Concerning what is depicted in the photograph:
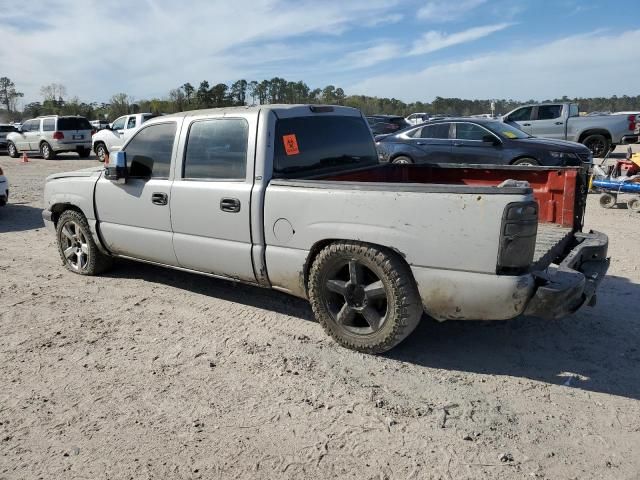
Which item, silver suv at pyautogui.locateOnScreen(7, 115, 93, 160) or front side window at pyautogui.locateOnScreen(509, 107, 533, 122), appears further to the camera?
silver suv at pyautogui.locateOnScreen(7, 115, 93, 160)

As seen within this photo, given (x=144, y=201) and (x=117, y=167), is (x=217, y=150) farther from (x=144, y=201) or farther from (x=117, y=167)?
(x=117, y=167)

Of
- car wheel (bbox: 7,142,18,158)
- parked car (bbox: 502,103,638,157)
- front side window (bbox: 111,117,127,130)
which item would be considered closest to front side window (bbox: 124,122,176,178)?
parked car (bbox: 502,103,638,157)

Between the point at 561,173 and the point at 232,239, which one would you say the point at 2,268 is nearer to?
the point at 232,239

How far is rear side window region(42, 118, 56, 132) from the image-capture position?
21.7 meters

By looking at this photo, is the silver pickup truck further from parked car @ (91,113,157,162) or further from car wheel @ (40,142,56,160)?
car wheel @ (40,142,56,160)

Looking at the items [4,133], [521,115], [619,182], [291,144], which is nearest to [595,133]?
[521,115]

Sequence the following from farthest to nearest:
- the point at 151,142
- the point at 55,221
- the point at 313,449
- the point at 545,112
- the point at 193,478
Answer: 1. the point at 545,112
2. the point at 55,221
3. the point at 151,142
4. the point at 313,449
5. the point at 193,478

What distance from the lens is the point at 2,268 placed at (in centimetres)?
634

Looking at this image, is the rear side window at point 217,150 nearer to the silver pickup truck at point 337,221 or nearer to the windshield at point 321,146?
the silver pickup truck at point 337,221

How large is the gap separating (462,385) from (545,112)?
16376 mm

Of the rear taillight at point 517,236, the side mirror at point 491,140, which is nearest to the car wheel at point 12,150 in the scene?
the side mirror at point 491,140

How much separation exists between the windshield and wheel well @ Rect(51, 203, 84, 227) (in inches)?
106

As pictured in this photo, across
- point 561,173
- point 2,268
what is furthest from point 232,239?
point 2,268

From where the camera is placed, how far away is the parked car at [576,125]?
17359mm
